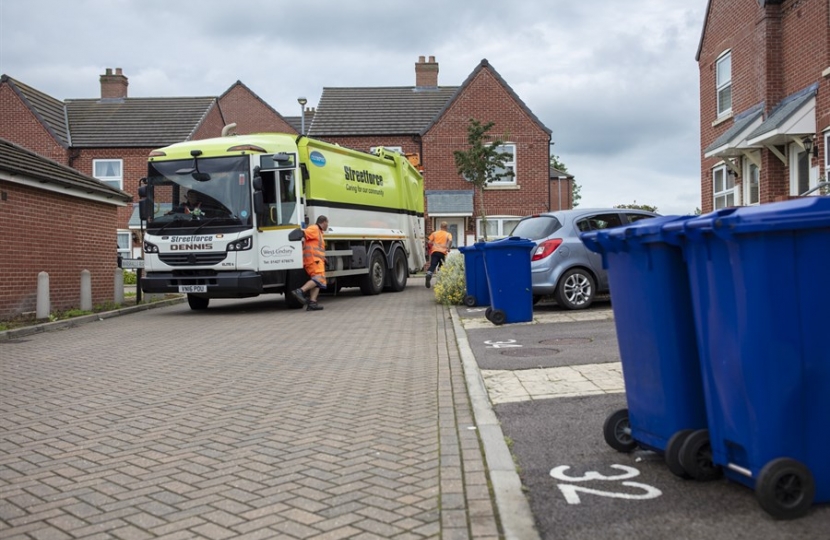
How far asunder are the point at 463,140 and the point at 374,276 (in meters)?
16.6

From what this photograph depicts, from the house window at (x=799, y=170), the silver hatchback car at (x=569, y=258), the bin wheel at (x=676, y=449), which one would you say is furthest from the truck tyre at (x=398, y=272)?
the bin wheel at (x=676, y=449)

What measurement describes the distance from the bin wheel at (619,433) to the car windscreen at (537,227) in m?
7.60

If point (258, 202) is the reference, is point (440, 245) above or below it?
below

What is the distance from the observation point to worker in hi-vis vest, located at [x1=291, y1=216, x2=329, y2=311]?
14.6 m

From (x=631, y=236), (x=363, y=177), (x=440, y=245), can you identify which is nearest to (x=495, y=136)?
(x=440, y=245)

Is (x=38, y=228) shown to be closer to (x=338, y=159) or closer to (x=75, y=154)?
(x=338, y=159)

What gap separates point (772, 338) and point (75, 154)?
3695 cm

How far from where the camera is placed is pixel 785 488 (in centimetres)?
329

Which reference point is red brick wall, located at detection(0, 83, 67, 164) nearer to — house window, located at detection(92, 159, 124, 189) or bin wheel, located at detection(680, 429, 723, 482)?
house window, located at detection(92, 159, 124, 189)

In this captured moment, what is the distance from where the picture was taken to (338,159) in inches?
664

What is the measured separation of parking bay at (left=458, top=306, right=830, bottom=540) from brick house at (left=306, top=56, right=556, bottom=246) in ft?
89.7

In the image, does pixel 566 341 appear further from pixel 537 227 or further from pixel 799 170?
pixel 799 170

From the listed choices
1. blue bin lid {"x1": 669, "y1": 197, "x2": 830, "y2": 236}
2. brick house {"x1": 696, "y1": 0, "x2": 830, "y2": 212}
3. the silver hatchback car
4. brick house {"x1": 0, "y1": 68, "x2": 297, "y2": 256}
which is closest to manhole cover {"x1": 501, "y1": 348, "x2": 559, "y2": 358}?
the silver hatchback car

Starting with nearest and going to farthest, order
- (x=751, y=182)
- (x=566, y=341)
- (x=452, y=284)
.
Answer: (x=566, y=341) → (x=452, y=284) → (x=751, y=182)
